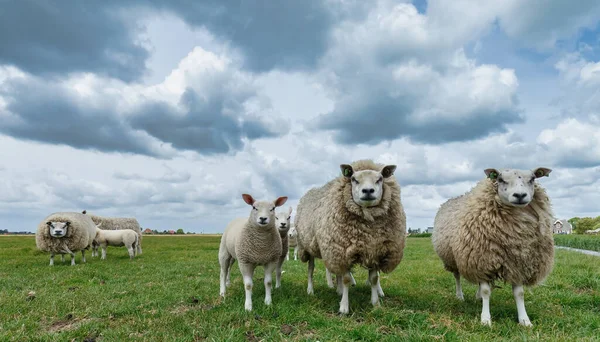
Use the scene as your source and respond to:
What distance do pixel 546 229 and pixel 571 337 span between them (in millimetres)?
1926

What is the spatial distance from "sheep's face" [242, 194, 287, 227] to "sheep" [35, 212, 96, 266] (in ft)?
41.0

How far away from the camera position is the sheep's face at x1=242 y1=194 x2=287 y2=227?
24.1 feet

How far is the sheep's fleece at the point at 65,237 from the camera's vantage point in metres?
17.0

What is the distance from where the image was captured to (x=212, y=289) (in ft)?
30.4

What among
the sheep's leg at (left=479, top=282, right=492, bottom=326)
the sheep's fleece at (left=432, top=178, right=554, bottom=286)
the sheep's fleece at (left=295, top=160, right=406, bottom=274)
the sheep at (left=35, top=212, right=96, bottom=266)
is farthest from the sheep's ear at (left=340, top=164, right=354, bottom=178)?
the sheep at (left=35, top=212, right=96, bottom=266)

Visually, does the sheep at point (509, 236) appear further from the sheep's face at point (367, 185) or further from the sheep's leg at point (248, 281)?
the sheep's leg at point (248, 281)

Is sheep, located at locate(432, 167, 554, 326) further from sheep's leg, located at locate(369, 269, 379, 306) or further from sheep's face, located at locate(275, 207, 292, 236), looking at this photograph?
sheep's face, located at locate(275, 207, 292, 236)

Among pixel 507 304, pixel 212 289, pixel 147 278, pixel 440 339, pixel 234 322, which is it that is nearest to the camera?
pixel 440 339

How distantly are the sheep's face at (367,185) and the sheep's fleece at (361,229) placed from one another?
0.64ft

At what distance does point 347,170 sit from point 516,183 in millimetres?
2841

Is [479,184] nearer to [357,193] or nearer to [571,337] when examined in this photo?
[357,193]

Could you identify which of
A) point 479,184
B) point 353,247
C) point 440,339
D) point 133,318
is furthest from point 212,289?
point 479,184

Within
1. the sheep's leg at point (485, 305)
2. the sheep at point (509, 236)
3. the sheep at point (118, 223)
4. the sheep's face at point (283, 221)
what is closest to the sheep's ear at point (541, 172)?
the sheep at point (509, 236)

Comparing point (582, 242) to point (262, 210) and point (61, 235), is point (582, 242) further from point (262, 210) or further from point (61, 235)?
point (61, 235)
